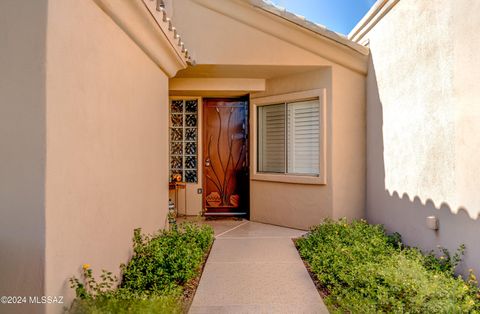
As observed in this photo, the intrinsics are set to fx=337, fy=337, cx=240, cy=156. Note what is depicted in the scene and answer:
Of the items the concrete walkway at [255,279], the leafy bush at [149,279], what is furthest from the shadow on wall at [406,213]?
the leafy bush at [149,279]

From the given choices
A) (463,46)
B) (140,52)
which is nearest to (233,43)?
(140,52)

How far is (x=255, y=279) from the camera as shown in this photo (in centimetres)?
417

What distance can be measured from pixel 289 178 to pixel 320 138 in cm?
105

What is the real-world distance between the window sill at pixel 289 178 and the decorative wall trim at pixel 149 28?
3073 millimetres

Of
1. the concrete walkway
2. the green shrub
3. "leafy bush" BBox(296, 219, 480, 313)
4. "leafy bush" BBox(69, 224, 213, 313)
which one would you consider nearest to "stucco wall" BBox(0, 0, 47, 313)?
"leafy bush" BBox(69, 224, 213, 313)

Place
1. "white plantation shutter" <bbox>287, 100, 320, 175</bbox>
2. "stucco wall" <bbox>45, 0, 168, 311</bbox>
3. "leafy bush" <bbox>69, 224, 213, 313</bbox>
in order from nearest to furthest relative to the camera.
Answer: "stucco wall" <bbox>45, 0, 168, 311</bbox>, "leafy bush" <bbox>69, 224, 213, 313</bbox>, "white plantation shutter" <bbox>287, 100, 320, 175</bbox>

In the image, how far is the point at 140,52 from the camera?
4293mm

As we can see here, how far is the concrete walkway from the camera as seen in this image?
136 inches

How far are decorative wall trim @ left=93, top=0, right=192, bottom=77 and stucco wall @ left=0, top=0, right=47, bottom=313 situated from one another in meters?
0.89

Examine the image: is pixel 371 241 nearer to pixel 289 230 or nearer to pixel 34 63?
pixel 289 230

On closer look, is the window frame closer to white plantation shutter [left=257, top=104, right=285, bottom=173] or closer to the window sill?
the window sill

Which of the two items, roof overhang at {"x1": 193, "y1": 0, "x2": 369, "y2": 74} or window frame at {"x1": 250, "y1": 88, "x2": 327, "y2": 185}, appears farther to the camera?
window frame at {"x1": 250, "y1": 88, "x2": 327, "y2": 185}

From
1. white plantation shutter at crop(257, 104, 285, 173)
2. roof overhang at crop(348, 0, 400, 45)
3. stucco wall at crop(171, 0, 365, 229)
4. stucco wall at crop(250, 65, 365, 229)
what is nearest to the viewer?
roof overhang at crop(348, 0, 400, 45)
